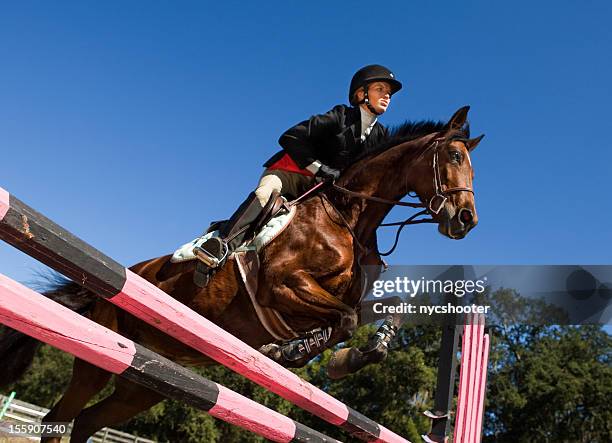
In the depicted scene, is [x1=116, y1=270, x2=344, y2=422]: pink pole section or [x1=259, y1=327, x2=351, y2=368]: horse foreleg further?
[x1=259, y1=327, x2=351, y2=368]: horse foreleg

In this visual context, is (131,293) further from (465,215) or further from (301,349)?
(465,215)

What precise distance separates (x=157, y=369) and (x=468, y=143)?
3.07m

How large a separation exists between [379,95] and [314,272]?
1595mm

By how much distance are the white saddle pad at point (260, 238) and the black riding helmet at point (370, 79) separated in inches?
43.2

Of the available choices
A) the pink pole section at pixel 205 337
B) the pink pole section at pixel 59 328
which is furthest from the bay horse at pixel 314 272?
the pink pole section at pixel 59 328

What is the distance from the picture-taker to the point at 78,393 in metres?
4.04

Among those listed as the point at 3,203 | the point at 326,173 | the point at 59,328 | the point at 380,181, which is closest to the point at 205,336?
the point at 59,328

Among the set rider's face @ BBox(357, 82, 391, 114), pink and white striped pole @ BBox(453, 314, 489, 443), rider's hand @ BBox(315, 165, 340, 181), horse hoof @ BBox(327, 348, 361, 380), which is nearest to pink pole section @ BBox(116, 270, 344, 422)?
horse hoof @ BBox(327, 348, 361, 380)

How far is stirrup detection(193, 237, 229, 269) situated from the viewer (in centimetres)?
396

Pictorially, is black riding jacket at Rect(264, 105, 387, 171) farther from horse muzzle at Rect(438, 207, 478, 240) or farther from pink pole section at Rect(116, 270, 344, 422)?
pink pole section at Rect(116, 270, 344, 422)

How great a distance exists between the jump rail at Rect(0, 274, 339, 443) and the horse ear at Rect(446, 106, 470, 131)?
275 centimetres

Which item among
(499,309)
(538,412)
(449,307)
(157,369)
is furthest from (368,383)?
(157,369)

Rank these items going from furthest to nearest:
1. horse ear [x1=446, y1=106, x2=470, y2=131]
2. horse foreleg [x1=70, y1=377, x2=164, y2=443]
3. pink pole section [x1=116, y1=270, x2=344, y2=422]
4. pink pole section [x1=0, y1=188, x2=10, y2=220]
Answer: horse ear [x1=446, y1=106, x2=470, y2=131] → horse foreleg [x1=70, y1=377, x2=164, y2=443] → pink pole section [x1=116, y1=270, x2=344, y2=422] → pink pole section [x1=0, y1=188, x2=10, y2=220]

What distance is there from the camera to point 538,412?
31.9 meters
